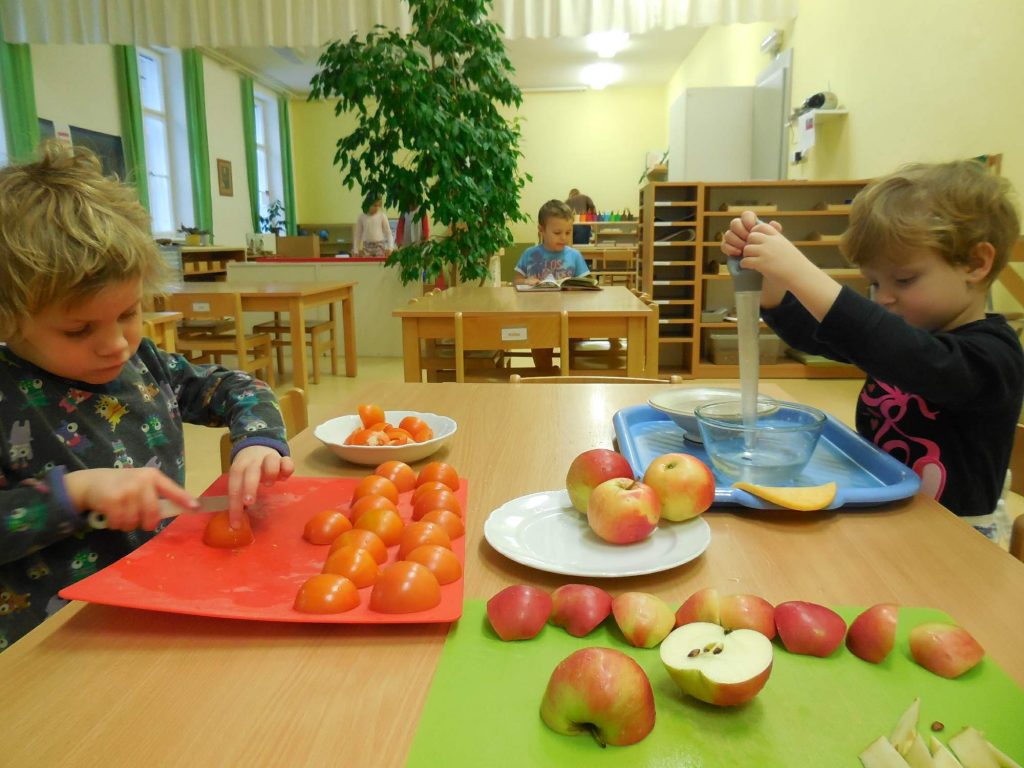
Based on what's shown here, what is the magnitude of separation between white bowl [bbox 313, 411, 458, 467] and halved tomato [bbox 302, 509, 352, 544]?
261mm

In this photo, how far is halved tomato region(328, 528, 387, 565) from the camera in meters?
0.68

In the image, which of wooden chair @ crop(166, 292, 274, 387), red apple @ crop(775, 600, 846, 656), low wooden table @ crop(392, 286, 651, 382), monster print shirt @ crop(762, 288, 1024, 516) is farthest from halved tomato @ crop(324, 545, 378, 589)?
wooden chair @ crop(166, 292, 274, 387)

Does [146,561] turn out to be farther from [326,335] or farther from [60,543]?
[326,335]

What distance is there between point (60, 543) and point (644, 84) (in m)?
11.4

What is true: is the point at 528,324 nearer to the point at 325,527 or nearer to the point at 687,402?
the point at 687,402

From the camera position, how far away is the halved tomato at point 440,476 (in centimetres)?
89

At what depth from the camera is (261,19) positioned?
5.48m

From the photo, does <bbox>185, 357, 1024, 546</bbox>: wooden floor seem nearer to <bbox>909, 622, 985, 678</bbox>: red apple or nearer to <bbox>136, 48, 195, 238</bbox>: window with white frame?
<bbox>909, 622, 985, 678</bbox>: red apple

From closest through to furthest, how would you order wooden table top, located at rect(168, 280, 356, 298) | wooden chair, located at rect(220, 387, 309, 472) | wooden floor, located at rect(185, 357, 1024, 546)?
1. wooden chair, located at rect(220, 387, 309, 472)
2. wooden floor, located at rect(185, 357, 1024, 546)
3. wooden table top, located at rect(168, 280, 356, 298)

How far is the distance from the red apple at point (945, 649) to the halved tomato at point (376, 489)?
0.53 metres

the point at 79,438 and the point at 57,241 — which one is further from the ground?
the point at 57,241

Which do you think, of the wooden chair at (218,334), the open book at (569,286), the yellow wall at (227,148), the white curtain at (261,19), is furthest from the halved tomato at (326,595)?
the yellow wall at (227,148)

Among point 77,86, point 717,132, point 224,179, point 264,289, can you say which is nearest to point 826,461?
point 264,289

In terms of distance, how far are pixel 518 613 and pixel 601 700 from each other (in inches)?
5.3
